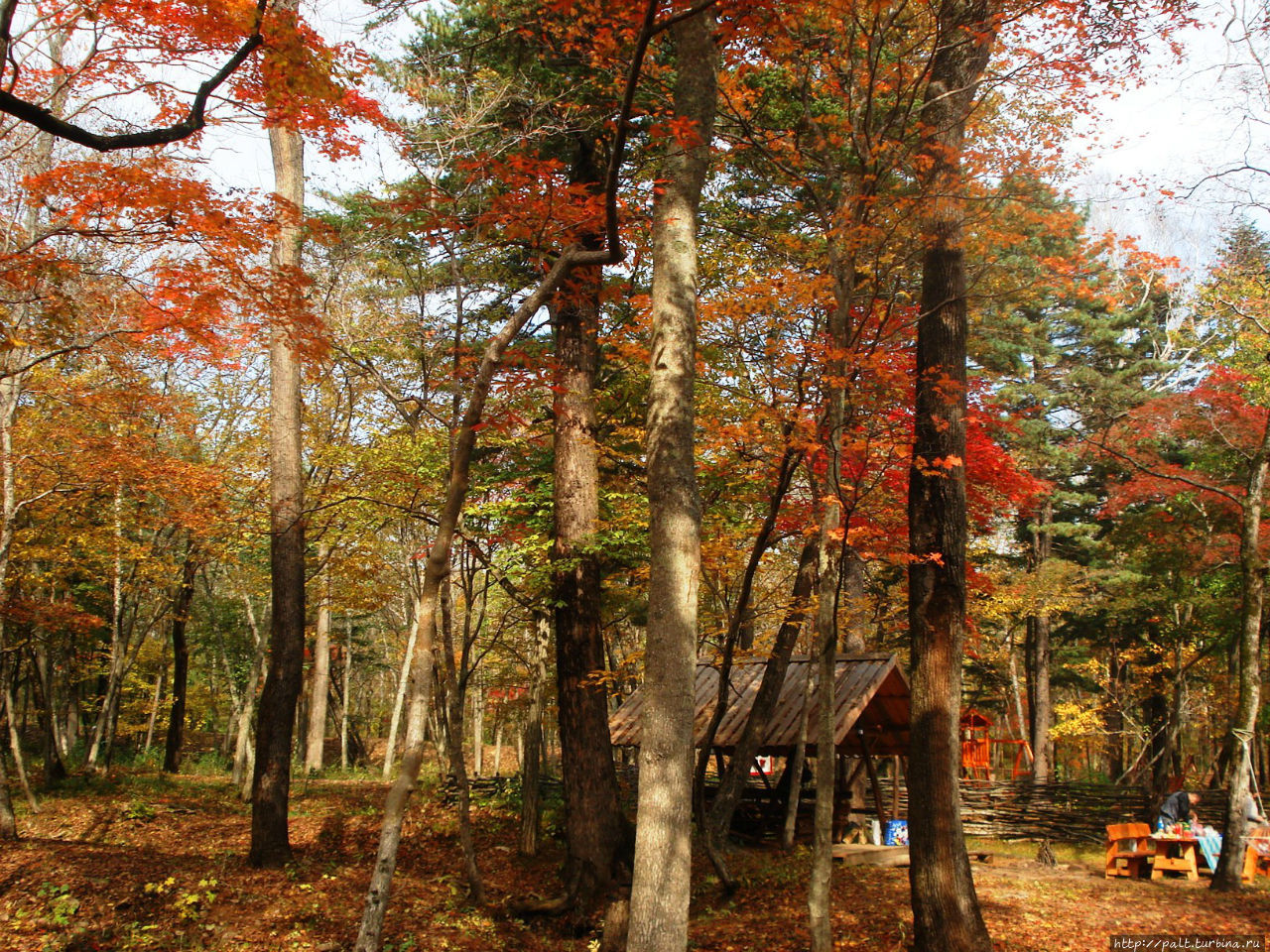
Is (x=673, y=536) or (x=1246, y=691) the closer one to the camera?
(x=673, y=536)

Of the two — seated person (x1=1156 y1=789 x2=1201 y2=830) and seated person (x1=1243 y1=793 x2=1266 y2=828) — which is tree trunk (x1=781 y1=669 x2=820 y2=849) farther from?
seated person (x1=1243 y1=793 x2=1266 y2=828)

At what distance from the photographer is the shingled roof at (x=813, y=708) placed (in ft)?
37.7

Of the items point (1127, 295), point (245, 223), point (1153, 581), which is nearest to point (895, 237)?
point (245, 223)

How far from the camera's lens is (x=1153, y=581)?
55.4 ft

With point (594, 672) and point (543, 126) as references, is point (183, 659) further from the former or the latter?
point (543, 126)

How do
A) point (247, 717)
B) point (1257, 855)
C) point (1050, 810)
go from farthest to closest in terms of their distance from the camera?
point (1050, 810) → point (247, 717) → point (1257, 855)

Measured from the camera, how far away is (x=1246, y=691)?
9289 mm

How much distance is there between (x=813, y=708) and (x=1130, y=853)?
13.6ft

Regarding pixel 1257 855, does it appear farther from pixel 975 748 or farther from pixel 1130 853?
pixel 975 748

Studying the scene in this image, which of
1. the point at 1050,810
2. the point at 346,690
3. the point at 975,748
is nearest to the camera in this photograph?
the point at 1050,810

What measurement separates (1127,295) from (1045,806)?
13.5 meters

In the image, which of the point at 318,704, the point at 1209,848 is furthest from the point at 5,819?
the point at 1209,848

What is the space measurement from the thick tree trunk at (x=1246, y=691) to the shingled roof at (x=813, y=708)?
13.7 ft

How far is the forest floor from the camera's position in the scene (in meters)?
6.58
